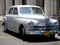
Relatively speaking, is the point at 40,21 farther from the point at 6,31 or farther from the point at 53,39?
the point at 6,31

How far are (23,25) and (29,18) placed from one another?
1.62 feet

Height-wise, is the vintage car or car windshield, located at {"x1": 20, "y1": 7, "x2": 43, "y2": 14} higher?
car windshield, located at {"x1": 20, "y1": 7, "x2": 43, "y2": 14}

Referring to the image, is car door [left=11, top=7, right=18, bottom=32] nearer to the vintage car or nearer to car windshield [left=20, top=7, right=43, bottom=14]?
the vintage car

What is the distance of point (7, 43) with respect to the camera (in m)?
12.3

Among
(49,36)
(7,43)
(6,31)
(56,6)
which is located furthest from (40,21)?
(56,6)

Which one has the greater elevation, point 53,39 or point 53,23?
point 53,23

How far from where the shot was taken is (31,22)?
41.9 ft

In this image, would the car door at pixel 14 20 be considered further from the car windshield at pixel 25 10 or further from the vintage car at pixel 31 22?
the car windshield at pixel 25 10

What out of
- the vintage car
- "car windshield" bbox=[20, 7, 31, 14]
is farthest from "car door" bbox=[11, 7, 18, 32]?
"car windshield" bbox=[20, 7, 31, 14]

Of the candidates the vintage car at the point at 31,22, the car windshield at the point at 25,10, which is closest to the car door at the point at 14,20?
the vintage car at the point at 31,22

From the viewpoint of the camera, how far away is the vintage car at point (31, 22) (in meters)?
12.8

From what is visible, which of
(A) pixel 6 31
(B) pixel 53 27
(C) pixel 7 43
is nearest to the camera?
(C) pixel 7 43

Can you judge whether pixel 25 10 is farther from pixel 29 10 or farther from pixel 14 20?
pixel 14 20

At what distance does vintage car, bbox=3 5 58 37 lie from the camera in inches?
505
